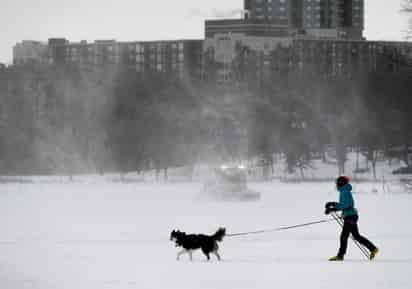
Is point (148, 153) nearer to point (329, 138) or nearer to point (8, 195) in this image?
point (329, 138)

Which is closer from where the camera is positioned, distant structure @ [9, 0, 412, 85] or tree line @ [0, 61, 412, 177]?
tree line @ [0, 61, 412, 177]

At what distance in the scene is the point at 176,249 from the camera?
70.6ft

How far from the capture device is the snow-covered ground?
52.1ft

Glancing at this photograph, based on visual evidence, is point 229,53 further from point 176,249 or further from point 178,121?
point 176,249

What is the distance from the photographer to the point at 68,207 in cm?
3891

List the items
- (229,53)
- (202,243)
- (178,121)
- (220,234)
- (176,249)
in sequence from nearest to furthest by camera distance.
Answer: (220,234) < (202,243) < (176,249) < (178,121) < (229,53)

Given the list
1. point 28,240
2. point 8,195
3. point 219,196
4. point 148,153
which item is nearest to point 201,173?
point 148,153

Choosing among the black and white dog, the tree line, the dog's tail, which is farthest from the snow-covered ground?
the tree line

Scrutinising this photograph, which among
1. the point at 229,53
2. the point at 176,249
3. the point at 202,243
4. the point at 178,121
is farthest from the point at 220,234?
the point at 229,53

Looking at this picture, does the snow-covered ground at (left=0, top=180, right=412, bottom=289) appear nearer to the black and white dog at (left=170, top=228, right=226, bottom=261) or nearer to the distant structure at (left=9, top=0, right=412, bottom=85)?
the black and white dog at (left=170, top=228, right=226, bottom=261)

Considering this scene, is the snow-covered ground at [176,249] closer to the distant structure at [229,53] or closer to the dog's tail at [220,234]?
the dog's tail at [220,234]

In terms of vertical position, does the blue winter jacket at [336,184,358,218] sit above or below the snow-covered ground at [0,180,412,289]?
above

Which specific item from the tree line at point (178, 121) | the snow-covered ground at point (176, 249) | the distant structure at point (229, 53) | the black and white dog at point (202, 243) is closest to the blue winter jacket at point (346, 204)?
the snow-covered ground at point (176, 249)

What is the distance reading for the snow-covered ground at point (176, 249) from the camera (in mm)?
15891
